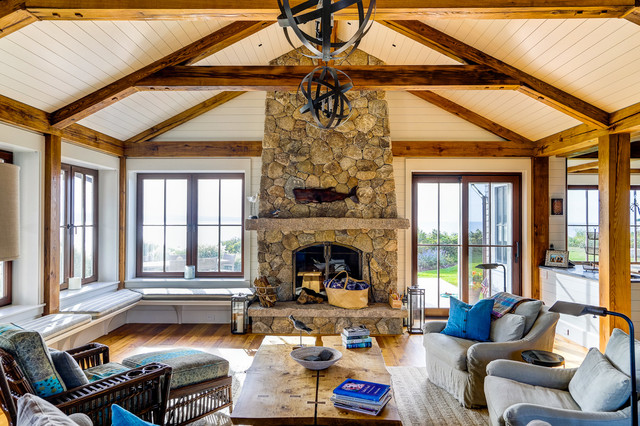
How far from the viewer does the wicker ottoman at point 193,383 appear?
2760mm

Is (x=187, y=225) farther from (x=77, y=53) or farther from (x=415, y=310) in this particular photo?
(x=415, y=310)

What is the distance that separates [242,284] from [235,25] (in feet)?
11.7

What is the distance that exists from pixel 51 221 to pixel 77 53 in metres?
1.87

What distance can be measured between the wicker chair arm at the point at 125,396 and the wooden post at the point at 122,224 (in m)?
3.74

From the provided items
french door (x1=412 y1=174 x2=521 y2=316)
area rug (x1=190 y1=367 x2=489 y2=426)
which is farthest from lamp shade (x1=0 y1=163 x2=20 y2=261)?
french door (x1=412 y1=174 x2=521 y2=316)

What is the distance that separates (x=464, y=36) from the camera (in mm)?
4113

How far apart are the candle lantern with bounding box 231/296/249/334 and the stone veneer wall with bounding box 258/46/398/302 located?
49 centimetres

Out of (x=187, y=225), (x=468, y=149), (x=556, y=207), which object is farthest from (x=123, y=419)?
(x=556, y=207)

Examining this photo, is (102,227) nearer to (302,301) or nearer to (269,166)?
(269,166)

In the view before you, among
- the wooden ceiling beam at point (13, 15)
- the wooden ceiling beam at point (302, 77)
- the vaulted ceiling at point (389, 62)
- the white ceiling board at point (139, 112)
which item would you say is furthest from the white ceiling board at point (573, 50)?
the wooden ceiling beam at point (13, 15)

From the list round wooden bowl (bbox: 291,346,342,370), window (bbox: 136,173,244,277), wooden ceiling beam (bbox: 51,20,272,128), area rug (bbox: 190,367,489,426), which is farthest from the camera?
window (bbox: 136,173,244,277)

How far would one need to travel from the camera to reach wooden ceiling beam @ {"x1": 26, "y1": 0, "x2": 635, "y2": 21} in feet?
8.27

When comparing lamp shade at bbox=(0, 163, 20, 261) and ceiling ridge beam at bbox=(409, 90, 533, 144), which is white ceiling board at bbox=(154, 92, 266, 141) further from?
lamp shade at bbox=(0, 163, 20, 261)

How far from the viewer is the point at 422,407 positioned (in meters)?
3.26
